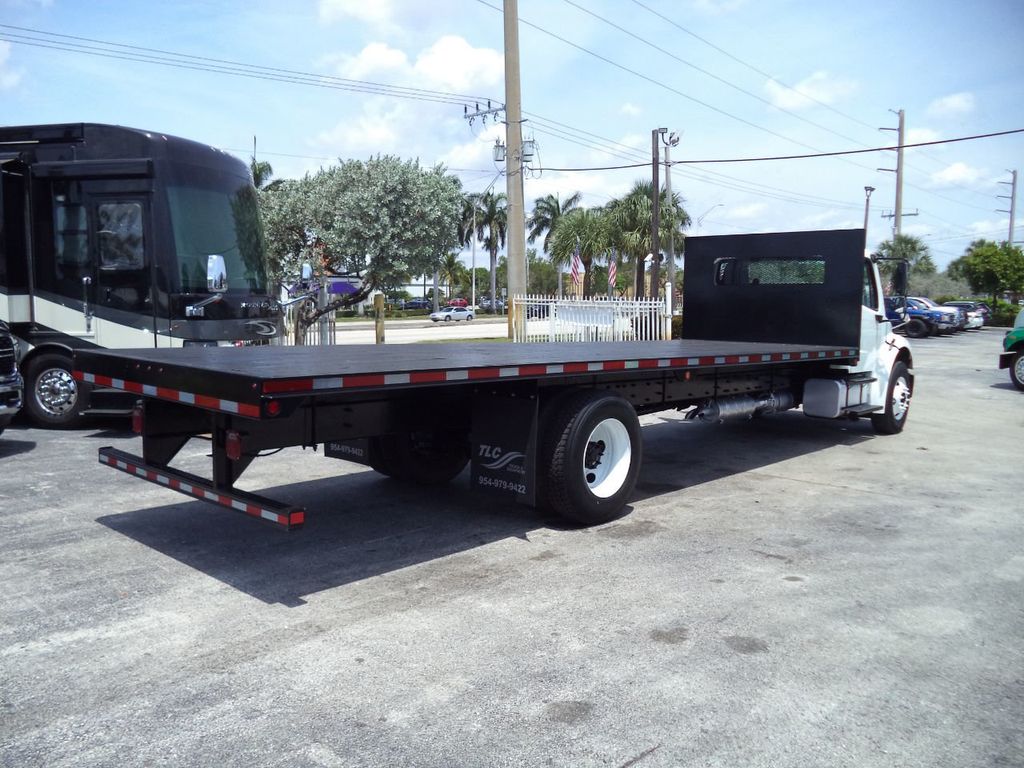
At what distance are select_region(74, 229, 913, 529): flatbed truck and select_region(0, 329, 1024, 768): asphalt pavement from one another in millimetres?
451

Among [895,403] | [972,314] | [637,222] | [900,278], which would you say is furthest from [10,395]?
[972,314]

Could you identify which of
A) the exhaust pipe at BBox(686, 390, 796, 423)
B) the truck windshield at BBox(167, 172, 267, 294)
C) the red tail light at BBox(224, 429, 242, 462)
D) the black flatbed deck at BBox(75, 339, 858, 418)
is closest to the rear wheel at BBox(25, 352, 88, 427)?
the truck windshield at BBox(167, 172, 267, 294)

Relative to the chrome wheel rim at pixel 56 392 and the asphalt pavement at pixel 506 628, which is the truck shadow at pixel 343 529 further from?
the chrome wheel rim at pixel 56 392

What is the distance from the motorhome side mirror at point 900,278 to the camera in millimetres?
10328

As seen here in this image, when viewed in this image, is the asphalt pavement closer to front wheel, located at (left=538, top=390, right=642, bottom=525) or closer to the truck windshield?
front wheel, located at (left=538, top=390, right=642, bottom=525)


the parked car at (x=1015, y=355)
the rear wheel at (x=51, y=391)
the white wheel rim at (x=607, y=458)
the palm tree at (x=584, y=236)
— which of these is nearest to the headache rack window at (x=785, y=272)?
the white wheel rim at (x=607, y=458)

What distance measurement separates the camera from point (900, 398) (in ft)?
37.2

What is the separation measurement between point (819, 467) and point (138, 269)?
801cm

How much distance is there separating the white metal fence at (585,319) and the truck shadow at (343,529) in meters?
11.6

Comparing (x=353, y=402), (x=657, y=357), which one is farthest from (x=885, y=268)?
(x=353, y=402)

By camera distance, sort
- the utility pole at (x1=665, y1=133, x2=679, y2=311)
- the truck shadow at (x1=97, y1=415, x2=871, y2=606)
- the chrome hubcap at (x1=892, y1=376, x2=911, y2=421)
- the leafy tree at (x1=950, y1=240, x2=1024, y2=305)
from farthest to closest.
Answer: the leafy tree at (x1=950, y1=240, x2=1024, y2=305) → the utility pole at (x1=665, y1=133, x2=679, y2=311) → the chrome hubcap at (x1=892, y1=376, x2=911, y2=421) → the truck shadow at (x1=97, y1=415, x2=871, y2=606)

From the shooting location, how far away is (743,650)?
13.6 ft

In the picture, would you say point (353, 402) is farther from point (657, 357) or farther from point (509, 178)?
point (509, 178)

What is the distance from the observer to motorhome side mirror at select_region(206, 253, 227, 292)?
10.2m
